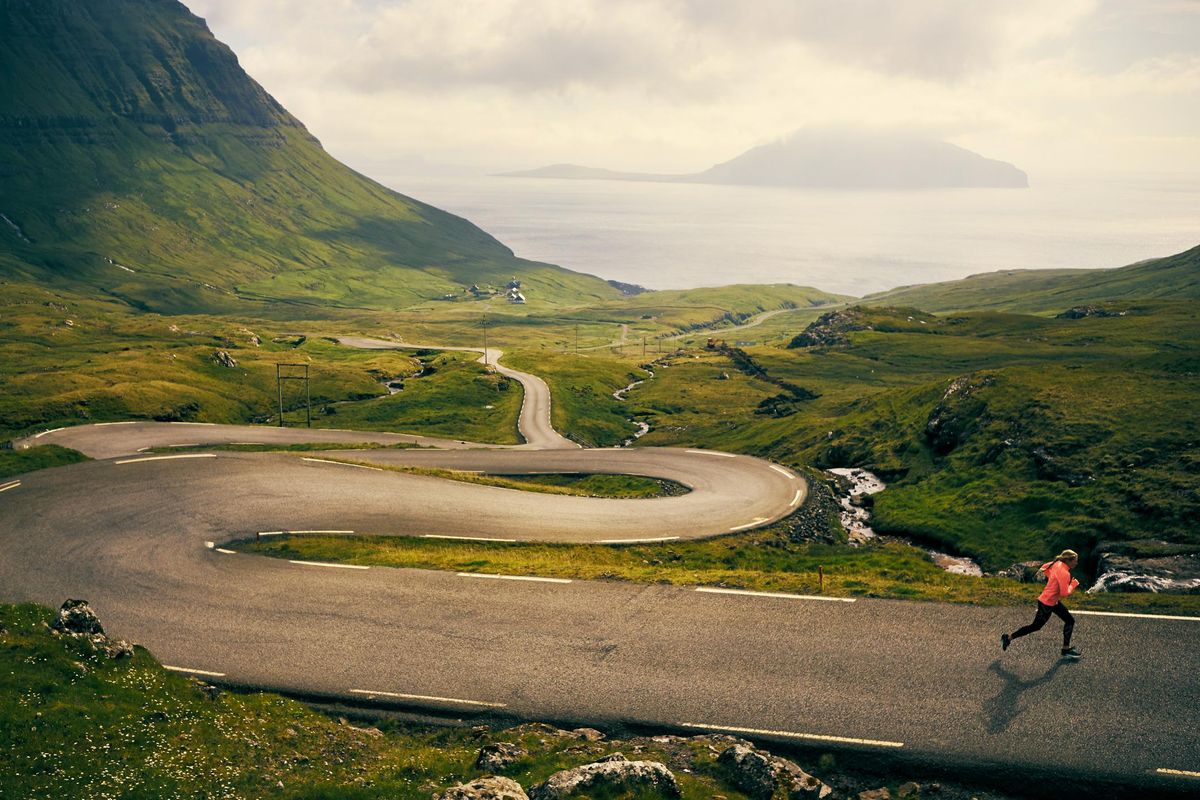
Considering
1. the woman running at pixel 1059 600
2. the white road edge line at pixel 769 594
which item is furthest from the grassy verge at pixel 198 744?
the woman running at pixel 1059 600

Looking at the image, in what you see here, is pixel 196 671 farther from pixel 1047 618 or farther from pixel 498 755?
pixel 1047 618

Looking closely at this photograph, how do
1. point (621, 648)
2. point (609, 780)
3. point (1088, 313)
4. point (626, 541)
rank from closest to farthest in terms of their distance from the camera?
point (609, 780) → point (621, 648) → point (626, 541) → point (1088, 313)

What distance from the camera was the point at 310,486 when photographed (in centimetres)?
4869

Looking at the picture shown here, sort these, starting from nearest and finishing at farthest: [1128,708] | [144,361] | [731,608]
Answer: [1128,708], [731,608], [144,361]

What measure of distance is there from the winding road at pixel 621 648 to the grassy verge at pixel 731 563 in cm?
123

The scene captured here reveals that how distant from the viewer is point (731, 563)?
41.1 metres

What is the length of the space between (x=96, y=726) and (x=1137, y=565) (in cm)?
4177

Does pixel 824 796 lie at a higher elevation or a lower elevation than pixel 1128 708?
lower

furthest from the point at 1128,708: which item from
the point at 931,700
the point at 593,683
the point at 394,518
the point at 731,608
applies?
the point at 394,518

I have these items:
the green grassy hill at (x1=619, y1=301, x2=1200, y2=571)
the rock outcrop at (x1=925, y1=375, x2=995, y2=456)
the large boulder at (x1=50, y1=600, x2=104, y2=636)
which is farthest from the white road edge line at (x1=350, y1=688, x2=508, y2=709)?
the rock outcrop at (x1=925, y1=375, x2=995, y2=456)

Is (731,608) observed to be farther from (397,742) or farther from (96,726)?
(96,726)

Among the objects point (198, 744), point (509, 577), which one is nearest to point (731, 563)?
point (509, 577)

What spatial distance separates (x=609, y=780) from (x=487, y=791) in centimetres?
299

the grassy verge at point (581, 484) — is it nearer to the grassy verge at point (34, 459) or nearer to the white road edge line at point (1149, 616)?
the grassy verge at point (34, 459)
